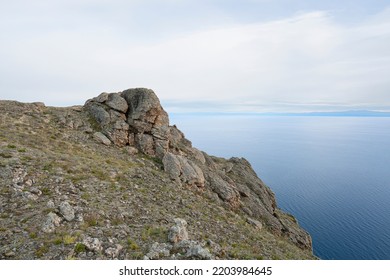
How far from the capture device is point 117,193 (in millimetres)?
21906

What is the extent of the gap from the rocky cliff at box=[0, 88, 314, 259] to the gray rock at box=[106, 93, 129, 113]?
0.24 metres

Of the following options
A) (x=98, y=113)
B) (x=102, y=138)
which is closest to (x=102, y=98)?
(x=98, y=113)

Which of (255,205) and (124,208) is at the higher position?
(124,208)

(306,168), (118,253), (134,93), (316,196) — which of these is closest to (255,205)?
(134,93)

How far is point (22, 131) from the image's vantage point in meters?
29.9

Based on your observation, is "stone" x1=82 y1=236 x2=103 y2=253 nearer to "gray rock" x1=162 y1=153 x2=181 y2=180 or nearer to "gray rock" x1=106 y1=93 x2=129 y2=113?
"gray rock" x1=162 y1=153 x2=181 y2=180

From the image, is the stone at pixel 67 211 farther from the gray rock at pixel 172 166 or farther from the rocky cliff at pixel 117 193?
the gray rock at pixel 172 166

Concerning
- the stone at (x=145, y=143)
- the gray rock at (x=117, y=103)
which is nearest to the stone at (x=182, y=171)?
the stone at (x=145, y=143)

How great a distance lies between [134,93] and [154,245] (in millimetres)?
30467

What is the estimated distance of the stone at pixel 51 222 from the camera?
14.4 m

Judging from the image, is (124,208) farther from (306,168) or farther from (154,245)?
(306,168)

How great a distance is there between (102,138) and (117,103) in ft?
23.8

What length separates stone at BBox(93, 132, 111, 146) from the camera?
34.2 m

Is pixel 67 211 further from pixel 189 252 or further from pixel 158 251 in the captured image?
pixel 189 252
